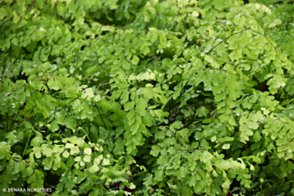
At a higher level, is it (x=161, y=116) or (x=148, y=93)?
(x=148, y=93)

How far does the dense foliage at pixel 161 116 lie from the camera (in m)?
1.88

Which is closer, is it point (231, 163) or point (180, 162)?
point (231, 163)

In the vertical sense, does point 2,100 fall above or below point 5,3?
below

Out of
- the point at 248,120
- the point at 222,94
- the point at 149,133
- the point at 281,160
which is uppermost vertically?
the point at 222,94

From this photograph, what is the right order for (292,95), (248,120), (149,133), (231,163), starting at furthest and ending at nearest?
(292,95), (149,133), (248,120), (231,163)

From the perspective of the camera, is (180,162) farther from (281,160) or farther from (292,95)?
(292,95)

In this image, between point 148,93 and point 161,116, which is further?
point 161,116

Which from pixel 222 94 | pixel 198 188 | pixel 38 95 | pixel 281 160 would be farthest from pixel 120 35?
pixel 281 160

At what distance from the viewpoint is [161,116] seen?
2184 millimetres

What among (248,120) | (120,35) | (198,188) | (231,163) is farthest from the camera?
(120,35)

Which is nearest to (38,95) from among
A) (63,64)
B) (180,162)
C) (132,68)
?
(63,64)

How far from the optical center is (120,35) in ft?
8.62

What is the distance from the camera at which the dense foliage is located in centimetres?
188

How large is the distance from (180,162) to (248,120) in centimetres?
63
